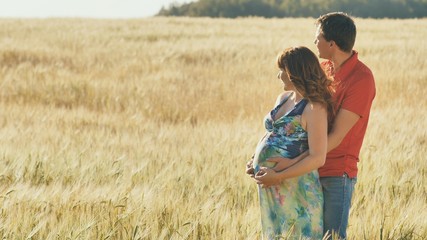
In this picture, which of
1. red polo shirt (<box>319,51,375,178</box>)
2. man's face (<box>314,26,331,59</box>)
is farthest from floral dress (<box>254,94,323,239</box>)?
man's face (<box>314,26,331,59</box>)

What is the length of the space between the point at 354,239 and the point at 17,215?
132 cm

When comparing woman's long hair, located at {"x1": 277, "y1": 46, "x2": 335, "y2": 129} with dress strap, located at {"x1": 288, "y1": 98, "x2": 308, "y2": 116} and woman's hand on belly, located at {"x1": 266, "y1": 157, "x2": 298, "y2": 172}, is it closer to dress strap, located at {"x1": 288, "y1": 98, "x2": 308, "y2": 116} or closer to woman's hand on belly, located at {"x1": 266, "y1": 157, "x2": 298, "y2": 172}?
dress strap, located at {"x1": 288, "y1": 98, "x2": 308, "y2": 116}

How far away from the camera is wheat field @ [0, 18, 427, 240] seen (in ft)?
9.28

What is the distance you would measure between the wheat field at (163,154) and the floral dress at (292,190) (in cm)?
20

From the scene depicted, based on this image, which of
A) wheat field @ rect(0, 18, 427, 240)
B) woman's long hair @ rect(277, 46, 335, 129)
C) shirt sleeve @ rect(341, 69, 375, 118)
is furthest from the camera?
wheat field @ rect(0, 18, 427, 240)

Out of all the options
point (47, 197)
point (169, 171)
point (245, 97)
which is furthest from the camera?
point (245, 97)

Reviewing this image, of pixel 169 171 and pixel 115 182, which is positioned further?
pixel 169 171

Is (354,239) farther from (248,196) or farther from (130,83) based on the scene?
(130,83)

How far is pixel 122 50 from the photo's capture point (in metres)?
12.9

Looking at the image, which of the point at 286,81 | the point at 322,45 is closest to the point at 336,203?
the point at 286,81

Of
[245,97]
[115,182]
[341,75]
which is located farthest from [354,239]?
[245,97]

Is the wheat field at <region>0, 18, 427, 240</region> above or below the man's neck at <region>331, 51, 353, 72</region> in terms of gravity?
below

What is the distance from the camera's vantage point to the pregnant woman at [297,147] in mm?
2562

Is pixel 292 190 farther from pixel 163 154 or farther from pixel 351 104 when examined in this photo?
pixel 163 154
